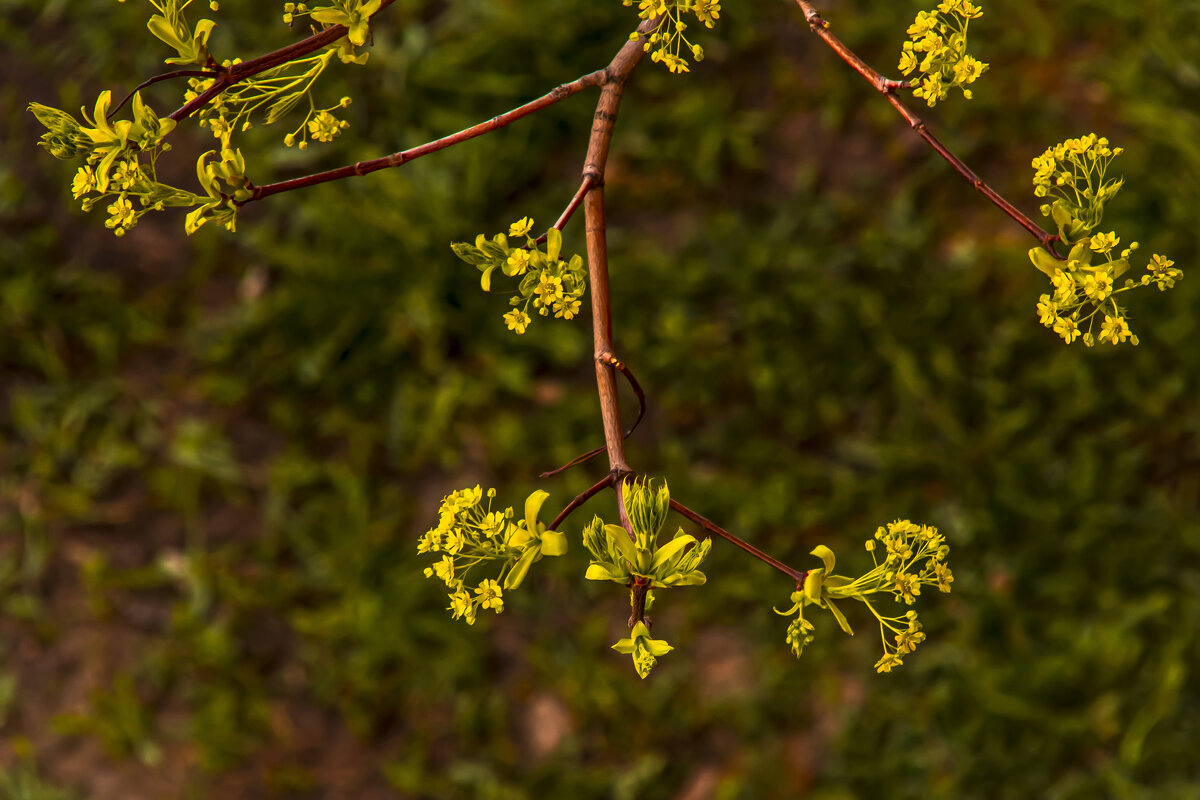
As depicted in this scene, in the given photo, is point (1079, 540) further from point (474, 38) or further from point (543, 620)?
point (474, 38)

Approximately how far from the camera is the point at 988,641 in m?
1.43

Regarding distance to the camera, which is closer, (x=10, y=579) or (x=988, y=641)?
(x=988, y=641)

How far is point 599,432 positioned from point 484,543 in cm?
99

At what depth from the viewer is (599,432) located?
147 cm

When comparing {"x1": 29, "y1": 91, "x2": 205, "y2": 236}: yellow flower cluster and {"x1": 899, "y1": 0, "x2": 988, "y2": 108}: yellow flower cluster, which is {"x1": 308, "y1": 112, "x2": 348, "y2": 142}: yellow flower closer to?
{"x1": 29, "y1": 91, "x2": 205, "y2": 236}: yellow flower cluster

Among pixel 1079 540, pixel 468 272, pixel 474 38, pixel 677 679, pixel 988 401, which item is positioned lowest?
pixel 677 679

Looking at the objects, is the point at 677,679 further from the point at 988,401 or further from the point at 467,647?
the point at 988,401

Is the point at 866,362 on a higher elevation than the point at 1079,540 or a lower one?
higher

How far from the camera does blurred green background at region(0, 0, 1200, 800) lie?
1.43m

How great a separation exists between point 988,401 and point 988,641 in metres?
0.36

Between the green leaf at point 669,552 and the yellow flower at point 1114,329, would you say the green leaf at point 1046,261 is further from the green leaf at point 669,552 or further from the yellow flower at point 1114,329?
the green leaf at point 669,552

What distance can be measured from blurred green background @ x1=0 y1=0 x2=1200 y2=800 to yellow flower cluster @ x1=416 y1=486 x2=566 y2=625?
3.09 feet

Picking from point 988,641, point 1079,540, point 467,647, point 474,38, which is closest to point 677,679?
point 467,647

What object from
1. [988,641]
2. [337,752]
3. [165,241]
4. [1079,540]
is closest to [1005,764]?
[988,641]
